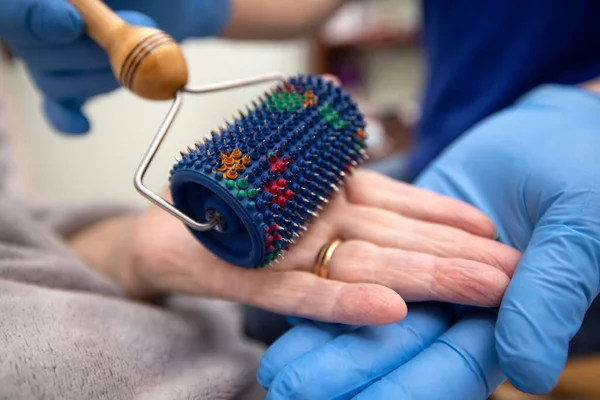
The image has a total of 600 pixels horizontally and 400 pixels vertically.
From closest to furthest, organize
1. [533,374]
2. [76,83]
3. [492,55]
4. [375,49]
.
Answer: [533,374]
[76,83]
[492,55]
[375,49]

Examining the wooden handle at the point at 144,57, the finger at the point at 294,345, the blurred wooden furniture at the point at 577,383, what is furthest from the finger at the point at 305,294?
the blurred wooden furniture at the point at 577,383

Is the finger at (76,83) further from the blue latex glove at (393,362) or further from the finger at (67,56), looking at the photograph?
the blue latex glove at (393,362)

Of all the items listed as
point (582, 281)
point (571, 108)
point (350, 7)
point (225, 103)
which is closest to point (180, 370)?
point (582, 281)

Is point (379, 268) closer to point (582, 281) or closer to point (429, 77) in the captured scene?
point (582, 281)

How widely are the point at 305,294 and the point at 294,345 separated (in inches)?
1.6

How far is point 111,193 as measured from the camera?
4.41ft

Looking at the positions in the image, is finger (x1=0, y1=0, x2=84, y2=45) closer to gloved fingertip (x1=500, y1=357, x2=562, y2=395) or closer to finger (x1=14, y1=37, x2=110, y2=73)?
finger (x1=14, y1=37, x2=110, y2=73)

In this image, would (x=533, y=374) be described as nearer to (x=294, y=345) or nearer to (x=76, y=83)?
(x=294, y=345)

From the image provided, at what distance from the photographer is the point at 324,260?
41cm

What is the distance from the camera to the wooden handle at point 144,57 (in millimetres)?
398

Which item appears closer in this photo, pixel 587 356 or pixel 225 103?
pixel 587 356

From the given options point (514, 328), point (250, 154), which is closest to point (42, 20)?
point (250, 154)

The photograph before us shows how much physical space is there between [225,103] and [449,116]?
761 mm

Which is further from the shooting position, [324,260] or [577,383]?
[577,383]
